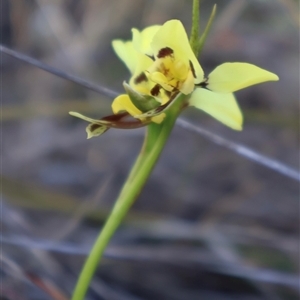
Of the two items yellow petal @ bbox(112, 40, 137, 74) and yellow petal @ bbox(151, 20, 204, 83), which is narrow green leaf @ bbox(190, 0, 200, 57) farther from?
yellow petal @ bbox(112, 40, 137, 74)

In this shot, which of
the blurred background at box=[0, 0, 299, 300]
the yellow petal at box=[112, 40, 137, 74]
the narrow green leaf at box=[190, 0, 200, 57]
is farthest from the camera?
the blurred background at box=[0, 0, 299, 300]

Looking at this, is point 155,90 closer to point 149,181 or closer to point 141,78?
point 141,78

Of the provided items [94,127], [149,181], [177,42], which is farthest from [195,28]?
[149,181]

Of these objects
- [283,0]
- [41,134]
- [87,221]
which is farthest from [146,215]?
[283,0]

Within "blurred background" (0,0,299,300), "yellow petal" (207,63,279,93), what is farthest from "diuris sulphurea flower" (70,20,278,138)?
"blurred background" (0,0,299,300)

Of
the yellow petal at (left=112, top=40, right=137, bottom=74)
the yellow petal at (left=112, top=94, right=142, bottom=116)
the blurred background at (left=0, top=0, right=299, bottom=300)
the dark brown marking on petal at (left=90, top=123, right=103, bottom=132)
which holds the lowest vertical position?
the dark brown marking on petal at (left=90, top=123, right=103, bottom=132)

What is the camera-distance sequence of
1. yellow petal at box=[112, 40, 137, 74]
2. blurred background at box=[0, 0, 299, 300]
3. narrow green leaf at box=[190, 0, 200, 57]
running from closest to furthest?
1. narrow green leaf at box=[190, 0, 200, 57]
2. yellow petal at box=[112, 40, 137, 74]
3. blurred background at box=[0, 0, 299, 300]

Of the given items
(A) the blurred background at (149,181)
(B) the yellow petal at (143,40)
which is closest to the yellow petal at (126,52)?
(B) the yellow petal at (143,40)

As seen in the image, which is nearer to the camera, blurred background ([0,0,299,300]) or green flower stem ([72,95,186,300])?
green flower stem ([72,95,186,300])
